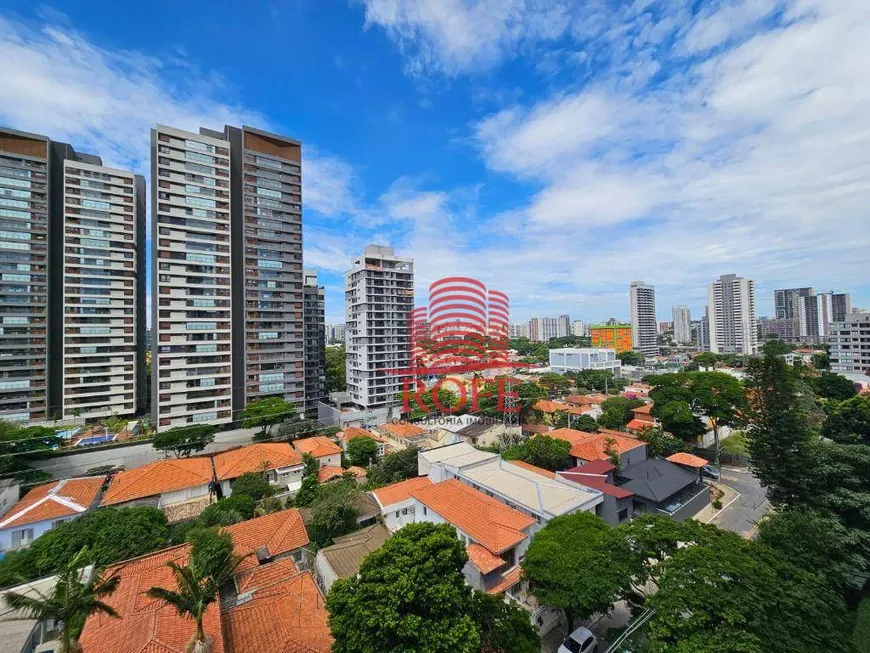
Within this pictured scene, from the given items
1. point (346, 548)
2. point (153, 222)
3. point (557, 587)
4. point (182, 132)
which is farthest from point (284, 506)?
point (182, 132)

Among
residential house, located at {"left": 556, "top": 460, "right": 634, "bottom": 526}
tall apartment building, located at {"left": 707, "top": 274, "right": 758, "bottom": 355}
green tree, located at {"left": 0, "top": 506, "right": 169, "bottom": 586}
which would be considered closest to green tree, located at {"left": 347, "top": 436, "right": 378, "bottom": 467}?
green tree, located at {"left": 0, "top": 506, "right": 169, "bottom": 586}

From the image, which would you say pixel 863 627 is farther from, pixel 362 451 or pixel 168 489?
pixel 168 489

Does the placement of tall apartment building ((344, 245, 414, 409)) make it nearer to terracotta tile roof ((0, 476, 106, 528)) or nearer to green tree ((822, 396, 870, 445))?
terracotta tile roof ((0, 476, 106, 528))

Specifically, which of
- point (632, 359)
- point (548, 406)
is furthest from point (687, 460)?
point (632, 359)

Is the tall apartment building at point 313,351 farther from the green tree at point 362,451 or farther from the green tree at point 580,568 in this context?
the green tree at point 580,568

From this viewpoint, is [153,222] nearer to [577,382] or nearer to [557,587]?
[557,587]

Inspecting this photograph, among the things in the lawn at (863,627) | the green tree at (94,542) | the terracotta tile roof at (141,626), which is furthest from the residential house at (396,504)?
the lawn at (863,627)
